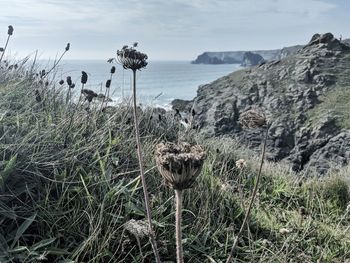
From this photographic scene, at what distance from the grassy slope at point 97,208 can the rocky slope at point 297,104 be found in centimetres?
→ 753

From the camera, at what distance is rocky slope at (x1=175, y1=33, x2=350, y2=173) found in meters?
13.9

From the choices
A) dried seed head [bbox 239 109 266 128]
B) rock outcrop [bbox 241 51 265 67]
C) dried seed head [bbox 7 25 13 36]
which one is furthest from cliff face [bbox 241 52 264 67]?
dried seed head [bbox 239 109 266 128]

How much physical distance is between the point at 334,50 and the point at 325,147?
24.3 feet

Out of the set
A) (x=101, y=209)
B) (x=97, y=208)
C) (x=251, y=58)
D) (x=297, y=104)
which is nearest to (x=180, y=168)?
(x=101, y=209)

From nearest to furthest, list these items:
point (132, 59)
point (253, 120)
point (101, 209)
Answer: point (132, 59), point (253, 120), point (101, 209)

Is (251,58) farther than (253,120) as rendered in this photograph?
Yes

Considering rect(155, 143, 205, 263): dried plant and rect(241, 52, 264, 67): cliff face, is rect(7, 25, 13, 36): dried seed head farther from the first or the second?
rect(241, 52, 264, 67): cliff face

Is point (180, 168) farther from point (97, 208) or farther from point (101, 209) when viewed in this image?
point (97, 208)

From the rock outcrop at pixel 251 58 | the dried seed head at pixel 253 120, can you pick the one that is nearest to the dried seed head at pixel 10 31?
the dried seed head at pixel 253 120

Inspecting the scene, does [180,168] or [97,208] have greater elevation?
[180,168]

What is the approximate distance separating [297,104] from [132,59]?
626 inches

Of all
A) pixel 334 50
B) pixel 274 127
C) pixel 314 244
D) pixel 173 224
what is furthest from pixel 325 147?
pixel 173 224

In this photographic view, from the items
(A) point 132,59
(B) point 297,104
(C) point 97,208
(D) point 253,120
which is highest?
(A) point 132,59

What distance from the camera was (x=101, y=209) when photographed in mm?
2768
